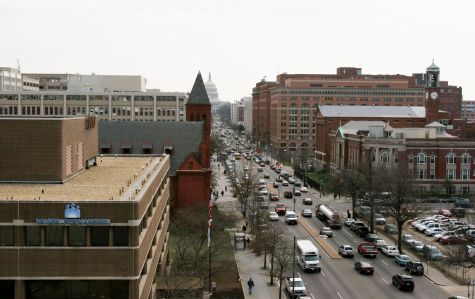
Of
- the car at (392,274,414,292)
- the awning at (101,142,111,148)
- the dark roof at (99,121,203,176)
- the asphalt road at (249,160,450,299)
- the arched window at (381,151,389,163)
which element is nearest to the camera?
the asphalt road at (249,160,450,299)

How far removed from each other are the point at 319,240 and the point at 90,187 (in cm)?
3505

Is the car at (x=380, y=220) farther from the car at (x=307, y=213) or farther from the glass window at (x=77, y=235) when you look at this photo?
the glass window at (x=77, y=235)

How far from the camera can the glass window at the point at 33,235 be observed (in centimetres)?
2984

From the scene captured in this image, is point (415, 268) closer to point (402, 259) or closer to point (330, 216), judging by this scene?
point (402, 259)

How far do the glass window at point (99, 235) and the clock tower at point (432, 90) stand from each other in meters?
111

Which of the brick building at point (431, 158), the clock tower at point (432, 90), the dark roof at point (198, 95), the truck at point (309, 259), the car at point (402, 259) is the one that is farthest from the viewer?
the clock tower at point (432, 90)

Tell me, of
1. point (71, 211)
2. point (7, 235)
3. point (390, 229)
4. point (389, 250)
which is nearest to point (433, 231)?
point (390, 229)

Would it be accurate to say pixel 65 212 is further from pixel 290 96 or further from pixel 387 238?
pixel 290 96

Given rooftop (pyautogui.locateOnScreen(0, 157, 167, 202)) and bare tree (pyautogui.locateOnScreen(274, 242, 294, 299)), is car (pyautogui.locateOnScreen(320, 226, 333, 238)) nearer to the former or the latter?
bare tree (pyautogui.locateOnScreen(274, 242, 294, 299))

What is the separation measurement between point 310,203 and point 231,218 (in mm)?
20124

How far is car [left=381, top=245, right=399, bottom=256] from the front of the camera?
2337 inches

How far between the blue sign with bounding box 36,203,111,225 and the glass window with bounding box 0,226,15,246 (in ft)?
4.35

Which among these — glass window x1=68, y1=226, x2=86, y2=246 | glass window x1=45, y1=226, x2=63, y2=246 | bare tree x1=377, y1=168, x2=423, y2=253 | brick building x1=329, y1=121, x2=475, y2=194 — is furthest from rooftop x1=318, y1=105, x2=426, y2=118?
glass window x1=45, y1=226, x2=63, y2=246

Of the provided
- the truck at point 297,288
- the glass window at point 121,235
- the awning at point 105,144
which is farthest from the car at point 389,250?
the awning at point 105,144
